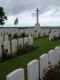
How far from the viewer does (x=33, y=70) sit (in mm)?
7109

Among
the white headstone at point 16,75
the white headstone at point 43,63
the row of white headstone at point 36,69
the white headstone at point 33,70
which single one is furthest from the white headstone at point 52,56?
the white headstone at point 16,75

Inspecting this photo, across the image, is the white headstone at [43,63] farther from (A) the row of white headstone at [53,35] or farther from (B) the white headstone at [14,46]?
(A) the row of white headstone at [53,35]

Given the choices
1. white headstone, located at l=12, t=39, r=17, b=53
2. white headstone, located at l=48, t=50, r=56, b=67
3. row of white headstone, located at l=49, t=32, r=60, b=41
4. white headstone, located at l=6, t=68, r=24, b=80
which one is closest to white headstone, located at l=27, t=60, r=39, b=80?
white headstone, located at l=6, t=68, r=24, b=80

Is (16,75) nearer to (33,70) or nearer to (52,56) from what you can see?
(33,70)

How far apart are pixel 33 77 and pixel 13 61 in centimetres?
467

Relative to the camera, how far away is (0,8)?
3822 cm

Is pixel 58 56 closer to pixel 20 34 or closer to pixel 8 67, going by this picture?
pixel 8 67

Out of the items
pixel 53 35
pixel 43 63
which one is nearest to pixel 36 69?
pixel 43 63

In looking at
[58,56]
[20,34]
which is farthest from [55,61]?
[20,34]

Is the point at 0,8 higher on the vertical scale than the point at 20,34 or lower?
higher

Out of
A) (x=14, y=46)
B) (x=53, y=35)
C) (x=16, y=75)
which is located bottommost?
(x=53, y=35)

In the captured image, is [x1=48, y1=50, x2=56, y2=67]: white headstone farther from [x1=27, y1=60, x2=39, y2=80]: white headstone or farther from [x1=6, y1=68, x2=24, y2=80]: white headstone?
[x1=6, y1=68, x2=24, y2=80]: white headstone

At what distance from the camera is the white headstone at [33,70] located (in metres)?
6.75

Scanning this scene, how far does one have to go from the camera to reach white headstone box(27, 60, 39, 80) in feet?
22.1
